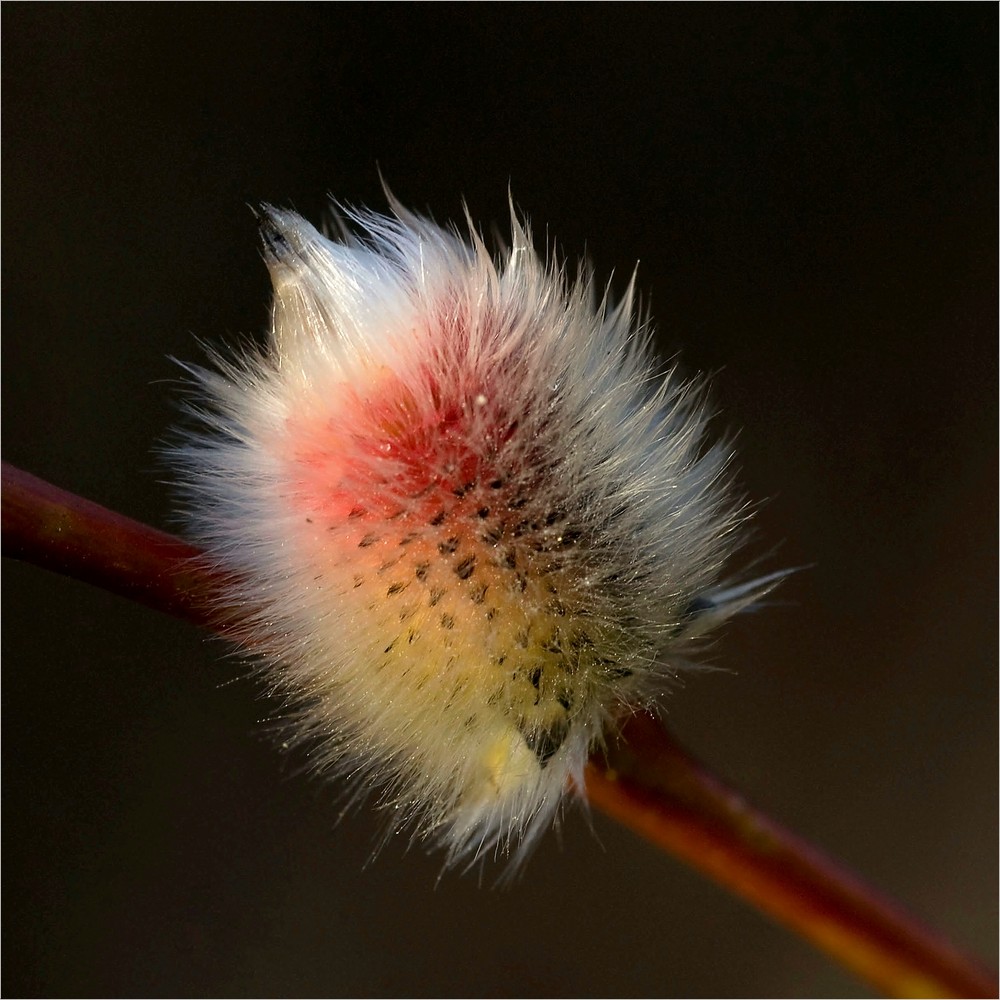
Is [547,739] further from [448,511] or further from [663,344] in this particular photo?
[663,344]

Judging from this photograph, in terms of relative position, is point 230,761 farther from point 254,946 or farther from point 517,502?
point 517,502

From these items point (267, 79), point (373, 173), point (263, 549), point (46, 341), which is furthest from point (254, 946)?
point (267, 79)

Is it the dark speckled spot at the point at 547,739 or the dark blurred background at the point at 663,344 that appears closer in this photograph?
the dark speckled spot at the point at 547,739

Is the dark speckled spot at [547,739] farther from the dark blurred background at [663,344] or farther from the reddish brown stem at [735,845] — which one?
the dark blurred background at [663,344]

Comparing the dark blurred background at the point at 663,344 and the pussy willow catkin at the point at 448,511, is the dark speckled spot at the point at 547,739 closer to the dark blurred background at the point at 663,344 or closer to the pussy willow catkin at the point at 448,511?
the pussy willow catkin at the point at 448,511

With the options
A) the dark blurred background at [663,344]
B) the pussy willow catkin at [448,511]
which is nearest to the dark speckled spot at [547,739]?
the pussy willow catkin at [448,511]
